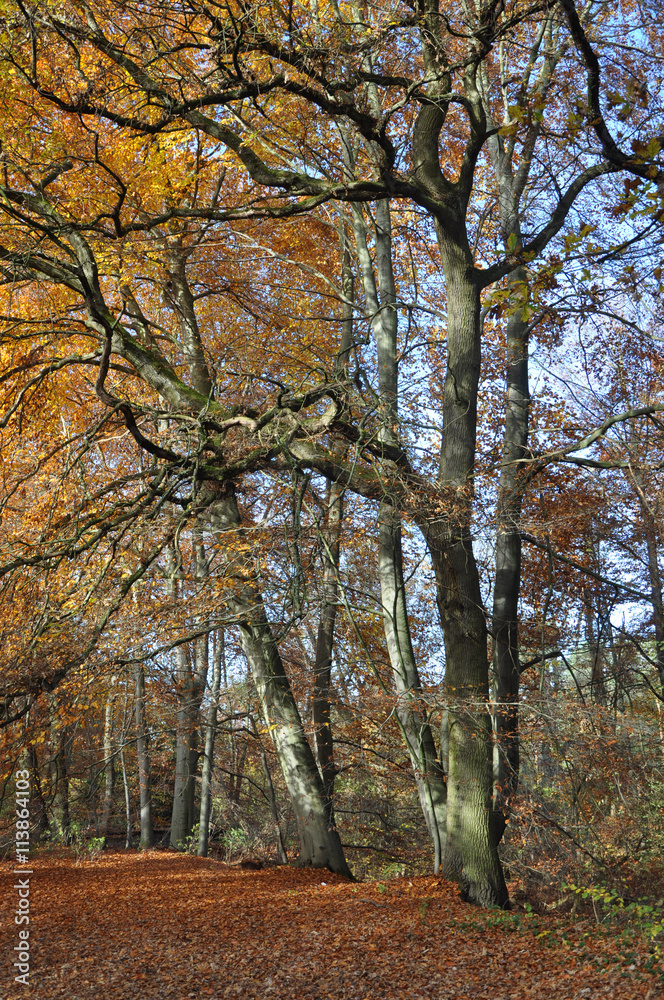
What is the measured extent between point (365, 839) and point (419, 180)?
419 inches

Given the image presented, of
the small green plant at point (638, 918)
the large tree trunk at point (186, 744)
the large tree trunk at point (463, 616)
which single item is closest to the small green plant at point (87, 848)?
the large tree trunk at point (186, 744)

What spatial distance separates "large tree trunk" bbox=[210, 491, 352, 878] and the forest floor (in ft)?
3.98

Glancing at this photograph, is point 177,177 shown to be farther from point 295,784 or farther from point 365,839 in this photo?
point 365,839

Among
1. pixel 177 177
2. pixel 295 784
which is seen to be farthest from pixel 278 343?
pixel 295 784

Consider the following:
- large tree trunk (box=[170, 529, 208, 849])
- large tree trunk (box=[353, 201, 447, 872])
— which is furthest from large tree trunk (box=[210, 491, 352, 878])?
large tree trunk (box=[170, 529, 208, 849])

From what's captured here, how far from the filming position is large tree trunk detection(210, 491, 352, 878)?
359 inches

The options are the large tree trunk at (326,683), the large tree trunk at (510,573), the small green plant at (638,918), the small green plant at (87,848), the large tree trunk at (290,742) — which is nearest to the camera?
the small green plant at (638,918)

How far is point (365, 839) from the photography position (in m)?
12.5

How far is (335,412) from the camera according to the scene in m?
6.64

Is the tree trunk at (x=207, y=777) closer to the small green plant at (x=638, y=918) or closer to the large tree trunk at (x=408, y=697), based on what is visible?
the large tree trunk at (x=408, y=697)

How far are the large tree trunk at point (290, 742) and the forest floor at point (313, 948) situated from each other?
1.21m

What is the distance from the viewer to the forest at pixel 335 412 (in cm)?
622

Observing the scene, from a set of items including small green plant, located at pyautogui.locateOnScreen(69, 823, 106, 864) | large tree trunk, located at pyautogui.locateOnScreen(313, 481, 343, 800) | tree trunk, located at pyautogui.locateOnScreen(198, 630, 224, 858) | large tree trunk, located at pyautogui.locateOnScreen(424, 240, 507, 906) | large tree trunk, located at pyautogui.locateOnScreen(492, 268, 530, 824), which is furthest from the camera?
tree trunk, located at pyautogui.locateOnScreen(198, 630, 224, 858)

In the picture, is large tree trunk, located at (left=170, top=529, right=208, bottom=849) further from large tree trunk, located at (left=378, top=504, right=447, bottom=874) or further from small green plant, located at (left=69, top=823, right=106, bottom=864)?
large tree trunk, located at (left=378, top=504, right=447, bottom=874)
